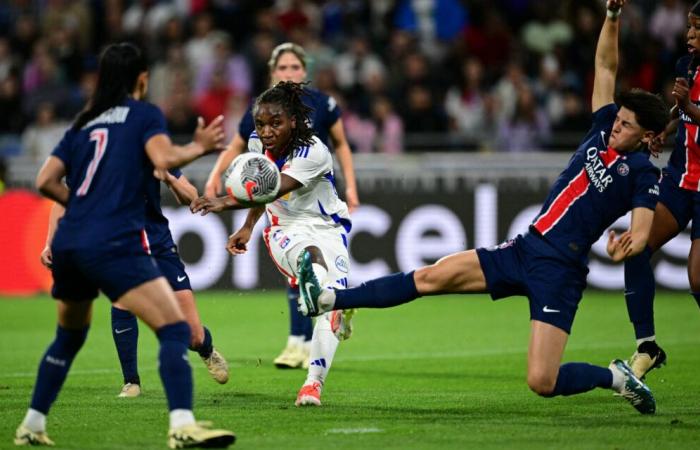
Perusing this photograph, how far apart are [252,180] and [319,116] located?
11.2 feet

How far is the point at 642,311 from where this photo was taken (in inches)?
352

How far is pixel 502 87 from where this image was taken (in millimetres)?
18141

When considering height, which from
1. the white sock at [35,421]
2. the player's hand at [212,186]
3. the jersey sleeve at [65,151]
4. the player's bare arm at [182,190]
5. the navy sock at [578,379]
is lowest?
the navy sock at [578,379]

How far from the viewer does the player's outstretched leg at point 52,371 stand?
6.63m

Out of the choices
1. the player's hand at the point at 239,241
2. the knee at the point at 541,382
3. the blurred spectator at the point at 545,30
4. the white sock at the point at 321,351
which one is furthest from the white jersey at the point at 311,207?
the blurred spectator at the point at 545,30

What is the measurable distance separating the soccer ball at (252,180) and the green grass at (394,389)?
4.31 ft

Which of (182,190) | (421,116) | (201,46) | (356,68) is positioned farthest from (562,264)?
(201,46)

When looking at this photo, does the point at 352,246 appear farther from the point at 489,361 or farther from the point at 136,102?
the point at 136,102

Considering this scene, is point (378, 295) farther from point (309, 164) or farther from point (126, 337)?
point (126, 337)

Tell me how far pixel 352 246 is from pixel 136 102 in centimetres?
998

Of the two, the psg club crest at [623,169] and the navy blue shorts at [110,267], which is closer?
the navy blue shorts at [110,267]

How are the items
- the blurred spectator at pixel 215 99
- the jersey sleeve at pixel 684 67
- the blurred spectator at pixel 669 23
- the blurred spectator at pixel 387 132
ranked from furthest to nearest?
the blurred spectator at pixel 215 99, the blurred spectator at pixel 669 23, the blurred spectator at pixel 387 132, the jersey sleeve at pixel 684 67

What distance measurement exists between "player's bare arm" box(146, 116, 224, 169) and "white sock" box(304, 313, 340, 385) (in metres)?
2.35

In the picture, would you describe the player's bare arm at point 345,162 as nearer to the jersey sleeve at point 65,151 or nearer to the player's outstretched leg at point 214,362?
the player's outstretched leg at point 214,362
